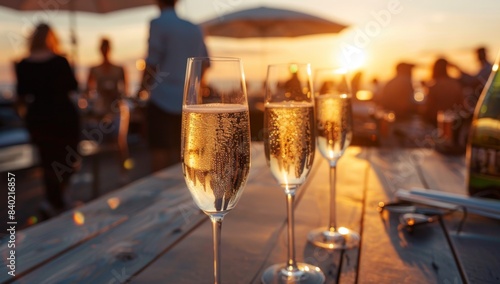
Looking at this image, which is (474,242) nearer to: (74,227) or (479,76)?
(74,227)

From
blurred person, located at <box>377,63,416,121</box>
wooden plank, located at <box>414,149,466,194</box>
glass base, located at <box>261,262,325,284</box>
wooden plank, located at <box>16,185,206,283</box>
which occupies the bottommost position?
glass base, located at <box>261,262,325,284</box>

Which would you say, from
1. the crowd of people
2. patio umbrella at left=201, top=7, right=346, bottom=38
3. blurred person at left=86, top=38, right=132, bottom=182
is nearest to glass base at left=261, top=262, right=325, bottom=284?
the crowd of people

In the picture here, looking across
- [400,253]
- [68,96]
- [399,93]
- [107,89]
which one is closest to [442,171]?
[400,253]

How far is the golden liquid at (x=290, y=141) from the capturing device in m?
0.92

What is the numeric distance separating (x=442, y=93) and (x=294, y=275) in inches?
227

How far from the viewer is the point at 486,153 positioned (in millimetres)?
1233

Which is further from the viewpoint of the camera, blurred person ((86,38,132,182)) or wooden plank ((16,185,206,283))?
blurred person ((86,38,132,182))

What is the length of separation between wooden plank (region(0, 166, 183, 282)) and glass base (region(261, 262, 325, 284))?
1.55ft

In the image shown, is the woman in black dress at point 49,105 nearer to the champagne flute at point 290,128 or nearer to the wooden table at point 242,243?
the wooden table at point 242,243

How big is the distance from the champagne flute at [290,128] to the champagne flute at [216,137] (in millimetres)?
160

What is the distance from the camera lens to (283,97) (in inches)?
38.4

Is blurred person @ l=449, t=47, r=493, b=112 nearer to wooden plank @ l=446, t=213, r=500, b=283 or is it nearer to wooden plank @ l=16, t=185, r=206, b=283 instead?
wooden plank @ l=446, t=213, r=500, b=283

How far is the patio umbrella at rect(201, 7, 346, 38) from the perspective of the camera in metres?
8.13

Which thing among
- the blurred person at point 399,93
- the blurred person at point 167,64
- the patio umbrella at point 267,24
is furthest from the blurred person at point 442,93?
the blurred person at point 167,64
